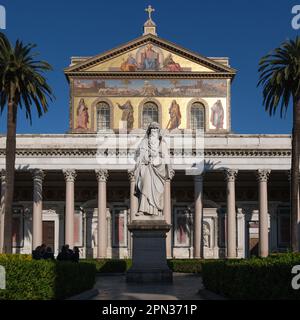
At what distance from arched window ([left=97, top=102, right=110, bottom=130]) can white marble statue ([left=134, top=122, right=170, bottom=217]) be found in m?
35.5

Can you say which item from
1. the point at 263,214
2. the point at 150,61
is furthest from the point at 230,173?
the point at 150,61

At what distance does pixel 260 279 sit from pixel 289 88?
2676 centimetres

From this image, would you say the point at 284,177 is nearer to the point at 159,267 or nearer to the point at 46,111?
the point at 46,111

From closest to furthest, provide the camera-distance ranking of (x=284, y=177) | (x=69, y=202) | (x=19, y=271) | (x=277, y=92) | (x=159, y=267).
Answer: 1. (x=19, y=271)
2. (x=159, y=267)
3. (x=277, y=92)
4. (x=69, y=202)
5. (x=284, y=177)

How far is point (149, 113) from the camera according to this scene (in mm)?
59781

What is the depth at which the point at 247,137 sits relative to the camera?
5384cm

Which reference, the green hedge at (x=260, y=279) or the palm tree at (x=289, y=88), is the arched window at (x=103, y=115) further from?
the green hedge at (x=260, y=279)

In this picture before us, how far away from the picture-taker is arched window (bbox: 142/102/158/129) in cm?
5966

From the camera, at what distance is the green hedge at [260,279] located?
599 inches

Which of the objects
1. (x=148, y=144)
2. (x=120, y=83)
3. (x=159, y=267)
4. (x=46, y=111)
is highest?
(x=120, y=83)

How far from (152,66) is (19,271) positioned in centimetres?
4450
